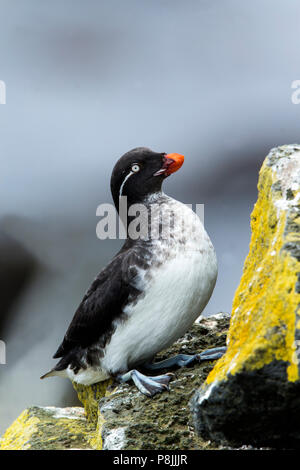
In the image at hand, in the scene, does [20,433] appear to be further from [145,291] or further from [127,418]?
[145,291]

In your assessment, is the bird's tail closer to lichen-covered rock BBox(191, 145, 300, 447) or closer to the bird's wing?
the bird's wing

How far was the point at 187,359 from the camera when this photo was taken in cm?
396

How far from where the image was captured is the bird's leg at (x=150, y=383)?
350 centimetres

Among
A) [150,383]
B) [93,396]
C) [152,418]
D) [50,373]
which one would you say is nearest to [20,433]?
[50,373]

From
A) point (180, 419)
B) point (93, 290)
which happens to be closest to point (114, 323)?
point (93, 290)

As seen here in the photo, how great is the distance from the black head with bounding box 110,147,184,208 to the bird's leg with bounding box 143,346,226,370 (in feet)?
4.44

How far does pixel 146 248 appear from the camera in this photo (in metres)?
3.88

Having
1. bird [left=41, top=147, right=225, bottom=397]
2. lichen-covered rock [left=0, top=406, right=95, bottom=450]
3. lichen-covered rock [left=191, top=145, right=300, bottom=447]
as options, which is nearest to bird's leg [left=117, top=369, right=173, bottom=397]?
bird [left=41, top=147, right=225, bottom=397]

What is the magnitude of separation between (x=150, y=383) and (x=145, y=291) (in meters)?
0.66

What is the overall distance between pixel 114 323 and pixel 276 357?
1.83 meters

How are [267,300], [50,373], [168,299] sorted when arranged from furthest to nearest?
[50,373], [168,299], [267,300]

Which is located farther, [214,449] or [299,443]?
[214,449]

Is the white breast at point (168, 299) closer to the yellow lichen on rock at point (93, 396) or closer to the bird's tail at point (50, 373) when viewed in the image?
the yellow lichen on rock at point (93, 396)
